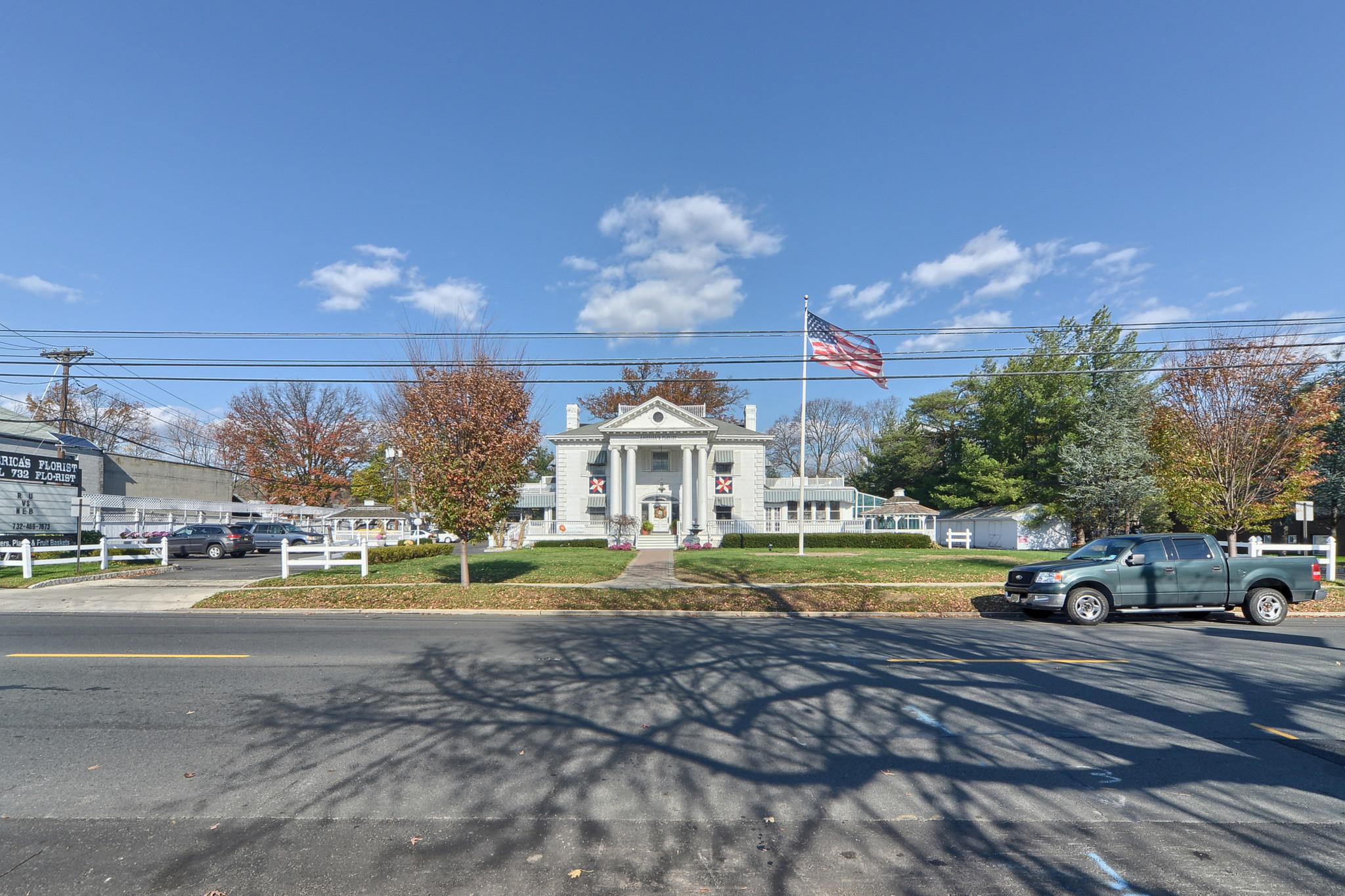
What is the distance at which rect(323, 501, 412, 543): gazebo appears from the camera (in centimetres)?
3647

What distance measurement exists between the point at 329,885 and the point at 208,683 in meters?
5.35

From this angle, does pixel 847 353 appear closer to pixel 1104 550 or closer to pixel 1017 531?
pixel 1104 550

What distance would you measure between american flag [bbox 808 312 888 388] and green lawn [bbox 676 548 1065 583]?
626 cm

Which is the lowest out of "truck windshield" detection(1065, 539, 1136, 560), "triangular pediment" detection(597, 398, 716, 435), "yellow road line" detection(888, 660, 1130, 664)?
"yellow road line" detection(888, 660, 1130, 664)

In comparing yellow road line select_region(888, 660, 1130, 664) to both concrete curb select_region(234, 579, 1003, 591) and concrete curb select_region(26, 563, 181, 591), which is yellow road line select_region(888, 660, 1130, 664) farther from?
concrete curb select_region(26, 563, 181, 591)

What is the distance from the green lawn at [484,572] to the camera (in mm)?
17750

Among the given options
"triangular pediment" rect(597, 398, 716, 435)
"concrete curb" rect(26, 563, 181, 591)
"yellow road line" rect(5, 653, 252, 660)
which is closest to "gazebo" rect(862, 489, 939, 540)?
"triangular pediment" rect(597, 398, 716, 435)

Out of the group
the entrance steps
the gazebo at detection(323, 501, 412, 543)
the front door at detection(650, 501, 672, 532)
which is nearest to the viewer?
the gazebo at detection(323, 501, 412, 543)

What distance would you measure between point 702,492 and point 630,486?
4.61m

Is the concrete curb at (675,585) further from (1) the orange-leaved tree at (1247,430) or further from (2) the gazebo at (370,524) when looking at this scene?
(2) the gazebo at (370,524)

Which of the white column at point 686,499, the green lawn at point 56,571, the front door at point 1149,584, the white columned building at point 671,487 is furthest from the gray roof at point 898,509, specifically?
the green lawn at point 56,571

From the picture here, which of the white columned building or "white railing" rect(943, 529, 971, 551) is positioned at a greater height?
the white columned building

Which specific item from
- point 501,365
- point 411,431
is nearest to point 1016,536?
point 501,365

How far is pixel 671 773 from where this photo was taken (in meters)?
4.90
